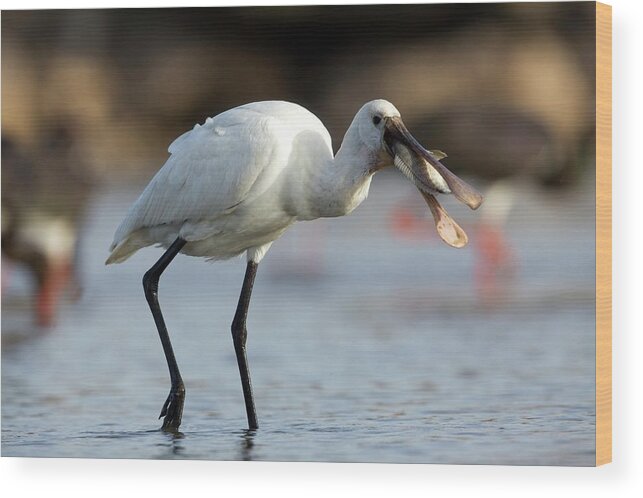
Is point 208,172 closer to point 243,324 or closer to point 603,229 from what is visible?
point 243,324

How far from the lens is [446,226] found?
28.1ft

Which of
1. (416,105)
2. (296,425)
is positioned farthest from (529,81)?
(296,425)

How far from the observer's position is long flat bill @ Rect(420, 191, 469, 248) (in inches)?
337

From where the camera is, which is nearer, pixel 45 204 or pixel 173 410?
pixel 173 410

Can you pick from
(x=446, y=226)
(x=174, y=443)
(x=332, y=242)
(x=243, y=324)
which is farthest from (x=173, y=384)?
(x=446, y=226)

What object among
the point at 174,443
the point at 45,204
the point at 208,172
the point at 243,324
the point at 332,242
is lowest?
the point at 174,443

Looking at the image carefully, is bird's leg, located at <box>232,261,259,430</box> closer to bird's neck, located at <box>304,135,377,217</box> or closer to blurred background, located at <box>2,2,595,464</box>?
blurred background, located at <box>2,2,595,464</box>

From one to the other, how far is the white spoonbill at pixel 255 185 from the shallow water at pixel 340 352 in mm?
85

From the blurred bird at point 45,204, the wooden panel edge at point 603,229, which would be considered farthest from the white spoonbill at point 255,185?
the wooden panel edge at point 603,229

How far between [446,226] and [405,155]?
1.30 ft

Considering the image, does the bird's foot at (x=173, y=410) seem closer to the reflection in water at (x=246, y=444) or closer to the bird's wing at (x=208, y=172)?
the reflection in water at (x=246, y=444)

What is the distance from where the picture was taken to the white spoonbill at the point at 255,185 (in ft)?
28.0

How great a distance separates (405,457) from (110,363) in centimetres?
152

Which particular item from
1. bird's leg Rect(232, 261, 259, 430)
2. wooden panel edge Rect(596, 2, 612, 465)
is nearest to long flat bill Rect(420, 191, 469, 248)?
wooden panel edge Rect(596, 2, 612, 465)
